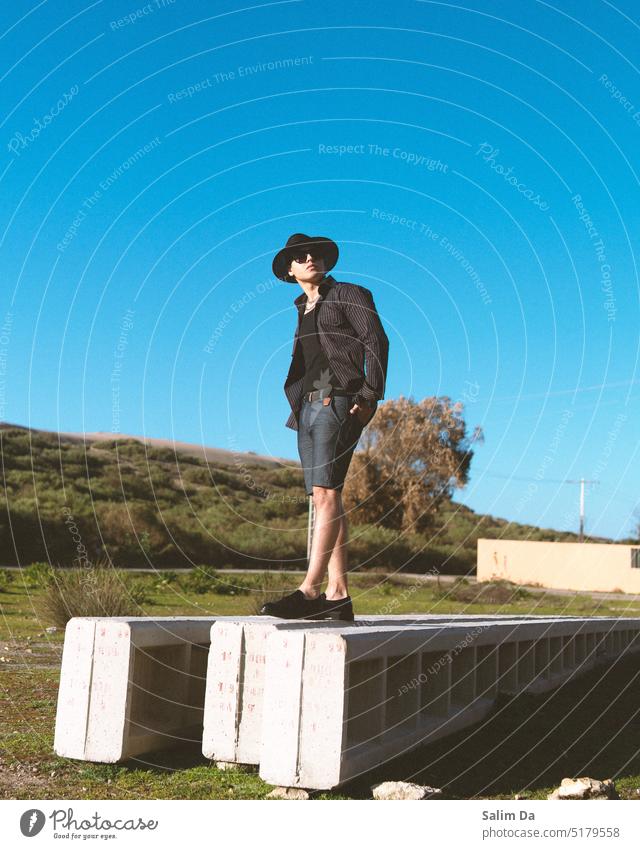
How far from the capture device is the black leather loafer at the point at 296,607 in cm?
574

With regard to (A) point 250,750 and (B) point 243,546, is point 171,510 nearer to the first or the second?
(B) point 243,546

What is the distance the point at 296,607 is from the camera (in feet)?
19.2

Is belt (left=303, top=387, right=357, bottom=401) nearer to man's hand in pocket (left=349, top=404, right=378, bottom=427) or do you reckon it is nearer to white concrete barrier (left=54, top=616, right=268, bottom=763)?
man's hand in pocket (left=349, top=404, right=378, bottom=427)

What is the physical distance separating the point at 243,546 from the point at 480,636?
2438 centimetres

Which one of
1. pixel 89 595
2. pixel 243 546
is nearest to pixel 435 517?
pixel 243 546

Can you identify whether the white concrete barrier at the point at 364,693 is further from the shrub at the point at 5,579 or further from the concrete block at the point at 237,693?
the shrub at the point at 5,579

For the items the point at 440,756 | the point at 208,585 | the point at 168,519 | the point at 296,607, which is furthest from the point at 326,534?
the point at 168,519

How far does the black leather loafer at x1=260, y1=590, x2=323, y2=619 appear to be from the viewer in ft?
18.8

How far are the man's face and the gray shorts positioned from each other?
837 mm

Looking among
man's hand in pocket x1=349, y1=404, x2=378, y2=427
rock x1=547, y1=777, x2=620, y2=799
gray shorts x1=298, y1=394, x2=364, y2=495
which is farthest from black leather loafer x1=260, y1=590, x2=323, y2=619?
rock x1=547, y1=777, x2=620, y2=799

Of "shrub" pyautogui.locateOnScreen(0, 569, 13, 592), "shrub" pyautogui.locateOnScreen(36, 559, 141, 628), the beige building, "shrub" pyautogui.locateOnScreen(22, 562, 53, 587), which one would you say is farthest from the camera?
the beige building

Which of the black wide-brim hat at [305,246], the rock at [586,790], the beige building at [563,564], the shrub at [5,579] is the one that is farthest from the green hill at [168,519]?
the rock at [586,790]

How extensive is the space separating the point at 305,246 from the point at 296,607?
228 centimetres

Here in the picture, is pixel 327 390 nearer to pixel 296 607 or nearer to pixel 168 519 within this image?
pixel 296 607
